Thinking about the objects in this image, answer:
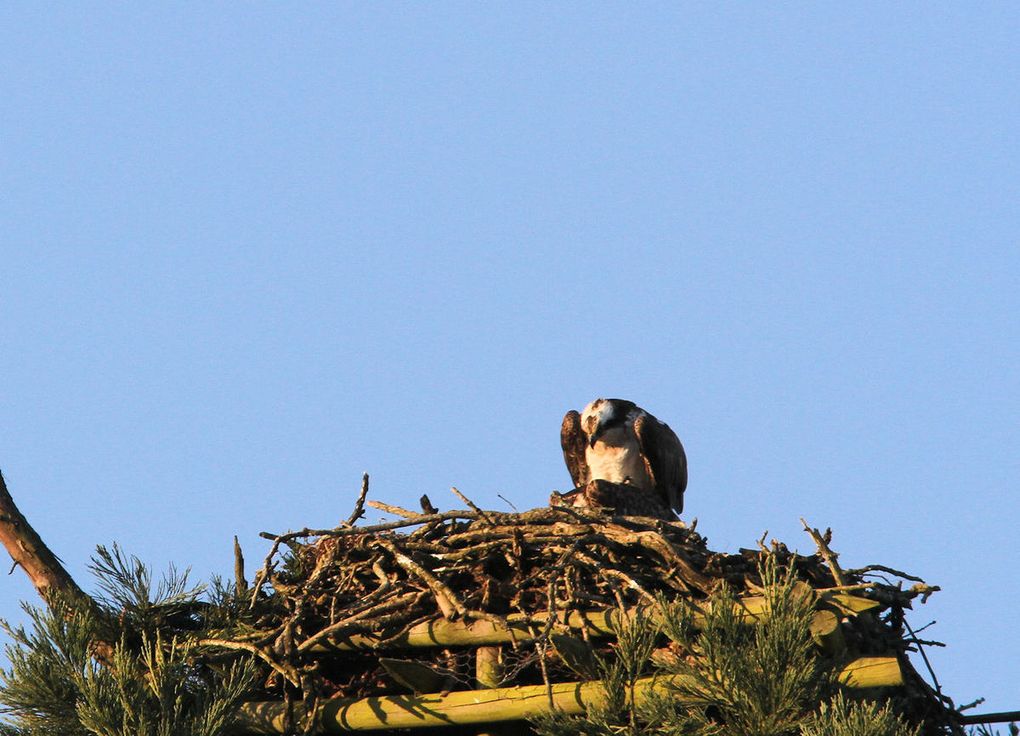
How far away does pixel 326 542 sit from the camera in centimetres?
693

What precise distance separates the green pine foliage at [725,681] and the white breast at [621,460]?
4.08 m

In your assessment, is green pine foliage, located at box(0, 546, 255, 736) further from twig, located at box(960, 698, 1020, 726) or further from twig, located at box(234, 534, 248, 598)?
twig, located at box(960, 698, 1020, 726)

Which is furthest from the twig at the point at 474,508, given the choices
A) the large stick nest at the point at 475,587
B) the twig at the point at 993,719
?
the twig at the point at 993,719

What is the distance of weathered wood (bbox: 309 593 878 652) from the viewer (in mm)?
5719

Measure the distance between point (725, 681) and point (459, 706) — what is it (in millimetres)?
1158

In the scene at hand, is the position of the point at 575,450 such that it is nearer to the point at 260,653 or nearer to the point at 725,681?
the point at 260,653

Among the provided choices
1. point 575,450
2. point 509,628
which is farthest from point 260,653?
point 575,450

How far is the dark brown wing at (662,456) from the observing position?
378 inches

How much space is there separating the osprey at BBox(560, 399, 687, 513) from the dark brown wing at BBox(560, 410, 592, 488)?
16 millimetres

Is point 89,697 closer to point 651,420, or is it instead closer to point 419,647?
point 419,647

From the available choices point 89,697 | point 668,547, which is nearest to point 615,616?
point 668,547

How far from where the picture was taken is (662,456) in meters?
9.63

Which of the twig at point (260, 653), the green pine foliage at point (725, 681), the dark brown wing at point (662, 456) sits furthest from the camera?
the dark brown wing at point (662, 456)

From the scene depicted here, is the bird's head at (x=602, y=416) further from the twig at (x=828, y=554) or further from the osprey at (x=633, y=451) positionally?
the twig at (x=828, y=554)
